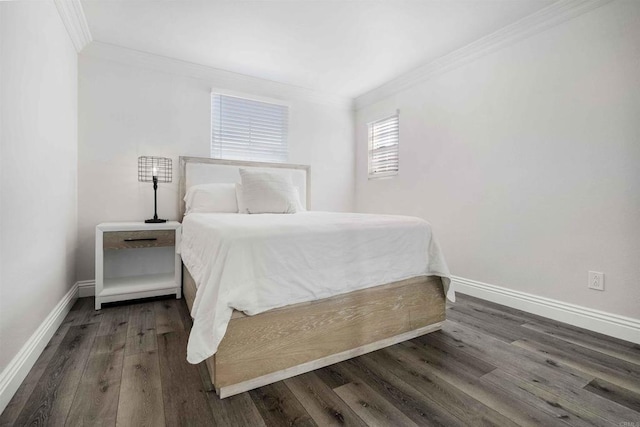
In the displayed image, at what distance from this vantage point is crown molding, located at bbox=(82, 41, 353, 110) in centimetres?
289

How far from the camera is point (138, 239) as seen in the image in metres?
2.59

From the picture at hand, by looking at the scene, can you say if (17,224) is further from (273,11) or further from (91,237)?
(273,11)

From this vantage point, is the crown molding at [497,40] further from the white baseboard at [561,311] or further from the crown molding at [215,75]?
the white baseboard at [561,311]

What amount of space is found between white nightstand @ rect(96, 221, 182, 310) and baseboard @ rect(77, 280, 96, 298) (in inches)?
5.6

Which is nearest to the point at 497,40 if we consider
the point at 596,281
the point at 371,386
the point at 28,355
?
the point at 596,281

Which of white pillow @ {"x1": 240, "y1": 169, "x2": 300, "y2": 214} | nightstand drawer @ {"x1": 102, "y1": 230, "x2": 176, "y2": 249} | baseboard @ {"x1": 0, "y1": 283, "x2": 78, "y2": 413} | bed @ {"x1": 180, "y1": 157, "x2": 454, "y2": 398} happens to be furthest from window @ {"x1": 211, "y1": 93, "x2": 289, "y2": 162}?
baseboard @ {"x1": 0, "y1": 283, "x2": 78, "y2": 413}

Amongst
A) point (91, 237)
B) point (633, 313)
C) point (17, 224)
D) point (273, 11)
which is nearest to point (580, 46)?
point (633, 313)

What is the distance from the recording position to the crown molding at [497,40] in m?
2.21

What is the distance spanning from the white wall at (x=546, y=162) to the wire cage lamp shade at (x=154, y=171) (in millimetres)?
2779

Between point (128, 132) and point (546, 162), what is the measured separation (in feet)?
12.5

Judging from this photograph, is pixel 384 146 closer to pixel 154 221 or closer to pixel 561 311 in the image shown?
pixel 561 311

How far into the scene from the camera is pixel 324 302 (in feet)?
5.31

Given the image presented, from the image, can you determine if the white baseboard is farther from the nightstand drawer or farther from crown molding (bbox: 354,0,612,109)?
the nightstand drawer

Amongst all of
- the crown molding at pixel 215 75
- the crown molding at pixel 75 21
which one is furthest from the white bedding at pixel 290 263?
the crown molding at pixel 215 75
